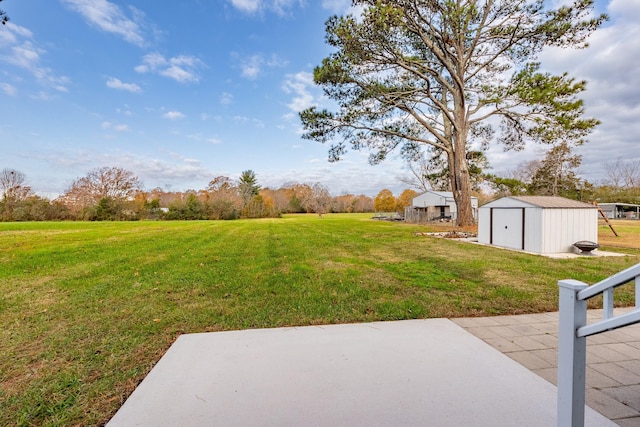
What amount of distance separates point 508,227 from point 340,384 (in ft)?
29.5

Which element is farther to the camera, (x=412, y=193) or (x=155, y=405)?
(x=412, y=193)

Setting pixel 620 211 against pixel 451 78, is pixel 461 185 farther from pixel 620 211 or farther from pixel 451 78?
pixel 620 211

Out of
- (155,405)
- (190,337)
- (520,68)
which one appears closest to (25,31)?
(190,337)

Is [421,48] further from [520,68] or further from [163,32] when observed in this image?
[163,32]

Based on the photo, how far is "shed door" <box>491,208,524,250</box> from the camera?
27.6 ft

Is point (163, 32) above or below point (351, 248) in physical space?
above

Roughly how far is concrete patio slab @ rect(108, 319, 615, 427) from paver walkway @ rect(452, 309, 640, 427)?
154mm

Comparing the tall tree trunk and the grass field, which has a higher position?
the tall tree trunk

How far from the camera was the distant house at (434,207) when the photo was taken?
2334 cm

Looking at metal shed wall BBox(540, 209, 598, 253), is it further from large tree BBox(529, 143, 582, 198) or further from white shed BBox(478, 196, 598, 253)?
large tree BBox(529, 143, 582, 198)

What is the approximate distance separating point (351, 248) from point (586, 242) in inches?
237

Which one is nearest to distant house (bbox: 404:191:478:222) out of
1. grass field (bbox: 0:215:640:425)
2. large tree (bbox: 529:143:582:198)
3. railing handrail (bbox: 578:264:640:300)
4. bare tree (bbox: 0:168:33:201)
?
large tree (bbox: 529:143:582:198)

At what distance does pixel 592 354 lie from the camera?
7.52ft

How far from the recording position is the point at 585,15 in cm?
966
